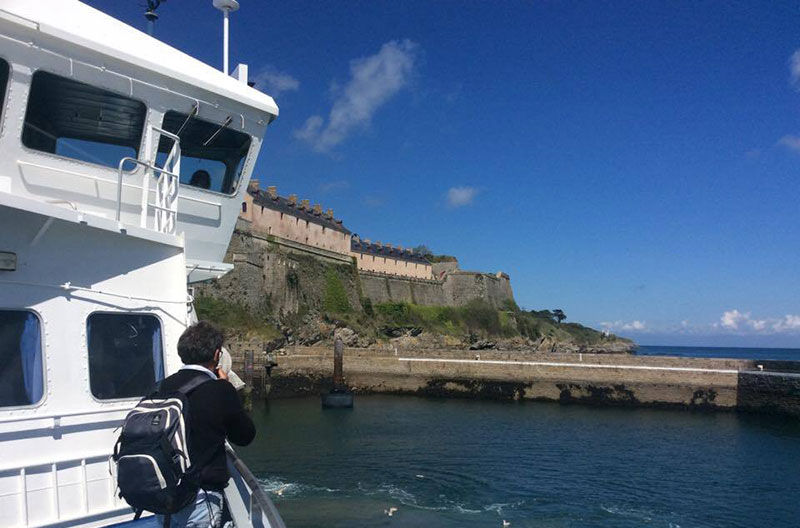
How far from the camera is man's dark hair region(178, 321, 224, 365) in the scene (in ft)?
12.2

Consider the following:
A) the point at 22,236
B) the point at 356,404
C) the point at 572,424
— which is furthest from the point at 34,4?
the point at 356,404

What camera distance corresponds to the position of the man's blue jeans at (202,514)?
11.4ft

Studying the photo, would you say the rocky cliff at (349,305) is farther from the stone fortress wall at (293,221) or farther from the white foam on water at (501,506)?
the white foam on water at (501,506)

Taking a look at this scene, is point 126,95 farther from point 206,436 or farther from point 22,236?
point 206,436

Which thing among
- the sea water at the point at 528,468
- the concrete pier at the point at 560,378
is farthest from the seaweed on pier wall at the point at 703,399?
the sea water at the point at 528,468

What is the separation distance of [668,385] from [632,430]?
779 cm

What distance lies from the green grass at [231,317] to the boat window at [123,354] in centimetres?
3582

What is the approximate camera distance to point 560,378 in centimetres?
3522

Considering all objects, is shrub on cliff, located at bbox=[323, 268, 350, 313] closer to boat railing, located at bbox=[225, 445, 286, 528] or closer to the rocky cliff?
the rocky cliff

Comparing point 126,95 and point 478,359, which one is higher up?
point 126,95

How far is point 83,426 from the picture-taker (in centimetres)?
475

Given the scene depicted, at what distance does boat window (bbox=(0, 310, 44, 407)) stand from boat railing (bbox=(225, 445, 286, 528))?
1716mm

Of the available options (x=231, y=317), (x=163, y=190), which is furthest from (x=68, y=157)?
(x=231, y=317)

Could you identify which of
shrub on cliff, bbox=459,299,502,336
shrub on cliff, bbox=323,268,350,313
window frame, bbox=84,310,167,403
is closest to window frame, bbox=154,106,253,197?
window frame, bbox=84,310,167,403
